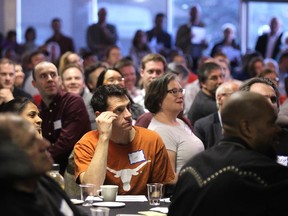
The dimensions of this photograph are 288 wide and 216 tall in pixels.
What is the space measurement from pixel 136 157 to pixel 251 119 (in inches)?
76.0

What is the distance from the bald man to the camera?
11.3 ft

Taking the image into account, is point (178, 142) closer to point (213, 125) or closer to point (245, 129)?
point (213, 125)

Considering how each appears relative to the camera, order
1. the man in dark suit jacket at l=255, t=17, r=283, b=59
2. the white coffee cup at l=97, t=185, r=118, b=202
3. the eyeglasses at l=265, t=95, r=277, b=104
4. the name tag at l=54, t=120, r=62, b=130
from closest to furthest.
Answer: the white coffee cup at l=97, t=185, r=118, b=202
the eyeglasses at l=265, t=95, r=277, b=104
the name tag at l=54, t=120, r=62, b=130
the man in dark suit jacket at l=255, t=17, r=283, b=59

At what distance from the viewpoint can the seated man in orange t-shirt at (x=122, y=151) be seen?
17.5 feet

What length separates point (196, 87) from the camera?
9.62m

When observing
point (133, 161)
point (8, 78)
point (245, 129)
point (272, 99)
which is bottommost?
point (133, 161)

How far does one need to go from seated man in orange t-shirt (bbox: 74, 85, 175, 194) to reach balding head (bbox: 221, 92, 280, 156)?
5.73 feet

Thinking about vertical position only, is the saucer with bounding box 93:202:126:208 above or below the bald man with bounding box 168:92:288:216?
below

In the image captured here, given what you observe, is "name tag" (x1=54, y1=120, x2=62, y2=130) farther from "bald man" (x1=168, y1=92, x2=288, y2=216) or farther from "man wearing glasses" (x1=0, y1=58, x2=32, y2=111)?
"bald man" (x1=168, y1=92, x2=288, y2=216)

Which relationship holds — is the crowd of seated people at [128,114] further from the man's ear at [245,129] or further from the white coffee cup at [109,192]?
the white coffee cup at [109,192]

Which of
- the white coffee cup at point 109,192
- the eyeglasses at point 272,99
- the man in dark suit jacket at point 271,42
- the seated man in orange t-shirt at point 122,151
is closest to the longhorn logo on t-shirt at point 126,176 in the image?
the seated man in orange t-shirt at point 122,151


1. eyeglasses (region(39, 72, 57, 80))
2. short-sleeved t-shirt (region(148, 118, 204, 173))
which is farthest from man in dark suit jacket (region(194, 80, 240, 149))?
eyeglasses (region(39, 72, 57, 80))

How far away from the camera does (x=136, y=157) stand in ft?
17.7

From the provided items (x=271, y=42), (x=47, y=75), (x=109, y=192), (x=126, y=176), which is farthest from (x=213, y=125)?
(x=271, y=42)
